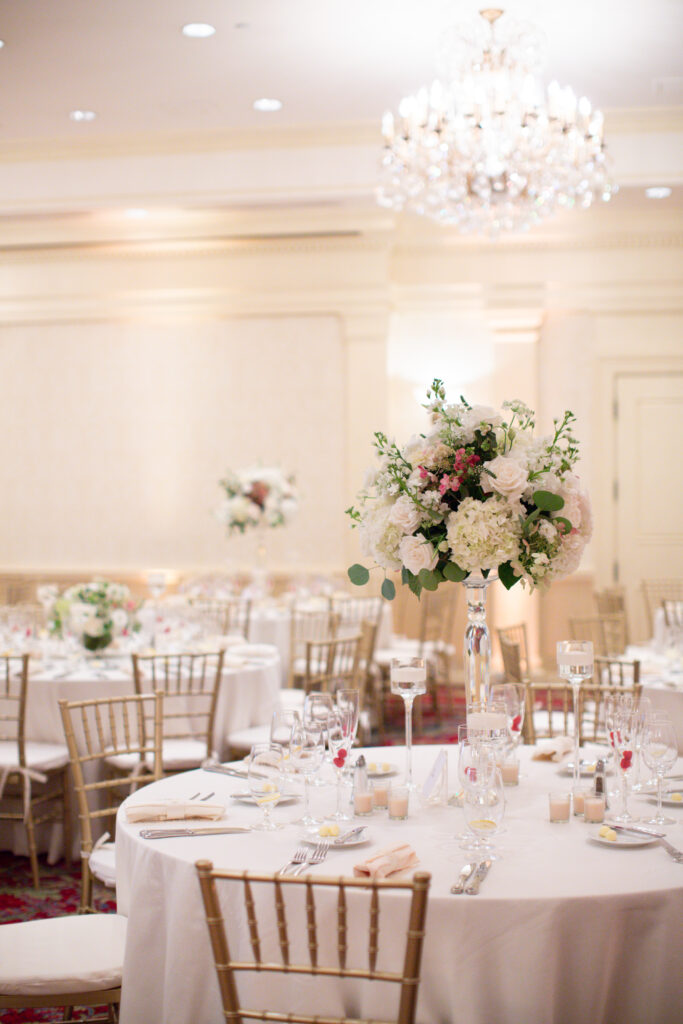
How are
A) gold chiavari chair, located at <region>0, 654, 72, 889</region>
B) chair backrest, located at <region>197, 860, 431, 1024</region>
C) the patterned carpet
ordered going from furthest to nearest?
gold chiavari chair, located at <region>0, 654, 72, 889</region>
the patterned carpet
chair backrest, located at <region>197, 860, 431, 1024</region>

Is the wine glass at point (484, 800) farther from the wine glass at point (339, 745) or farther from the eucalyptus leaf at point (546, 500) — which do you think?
the eucalyptus leaf at point (546, 500)

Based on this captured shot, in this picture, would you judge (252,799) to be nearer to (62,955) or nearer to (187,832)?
(187,832)

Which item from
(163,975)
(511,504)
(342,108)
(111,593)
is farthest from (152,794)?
(342,108)

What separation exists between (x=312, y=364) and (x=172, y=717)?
5176mm

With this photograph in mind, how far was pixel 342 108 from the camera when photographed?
7848mm

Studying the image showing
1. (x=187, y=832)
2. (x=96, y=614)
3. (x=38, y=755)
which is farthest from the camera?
(x=96, y=614)

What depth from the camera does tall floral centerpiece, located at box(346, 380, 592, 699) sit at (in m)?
2.69

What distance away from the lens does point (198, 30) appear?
20.9 feet

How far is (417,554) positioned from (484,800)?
67 cm

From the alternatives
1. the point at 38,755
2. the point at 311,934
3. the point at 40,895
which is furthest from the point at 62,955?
the point at 38,755

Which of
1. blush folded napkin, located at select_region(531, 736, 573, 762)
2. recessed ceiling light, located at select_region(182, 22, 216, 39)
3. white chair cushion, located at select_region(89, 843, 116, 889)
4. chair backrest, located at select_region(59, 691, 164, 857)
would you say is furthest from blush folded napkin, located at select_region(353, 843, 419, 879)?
recessed ceiling light, located at select_region(182, 22, 216, 39)

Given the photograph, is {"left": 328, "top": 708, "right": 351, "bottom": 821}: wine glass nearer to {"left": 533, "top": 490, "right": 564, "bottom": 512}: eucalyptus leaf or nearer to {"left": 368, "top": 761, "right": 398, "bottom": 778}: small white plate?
{"left": 368, "top": 761, "right": 398, "bottom": 778}: small white plate

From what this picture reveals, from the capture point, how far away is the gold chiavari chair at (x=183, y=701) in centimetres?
488

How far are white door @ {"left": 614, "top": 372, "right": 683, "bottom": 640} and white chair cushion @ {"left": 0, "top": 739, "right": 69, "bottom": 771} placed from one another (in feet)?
19.5
